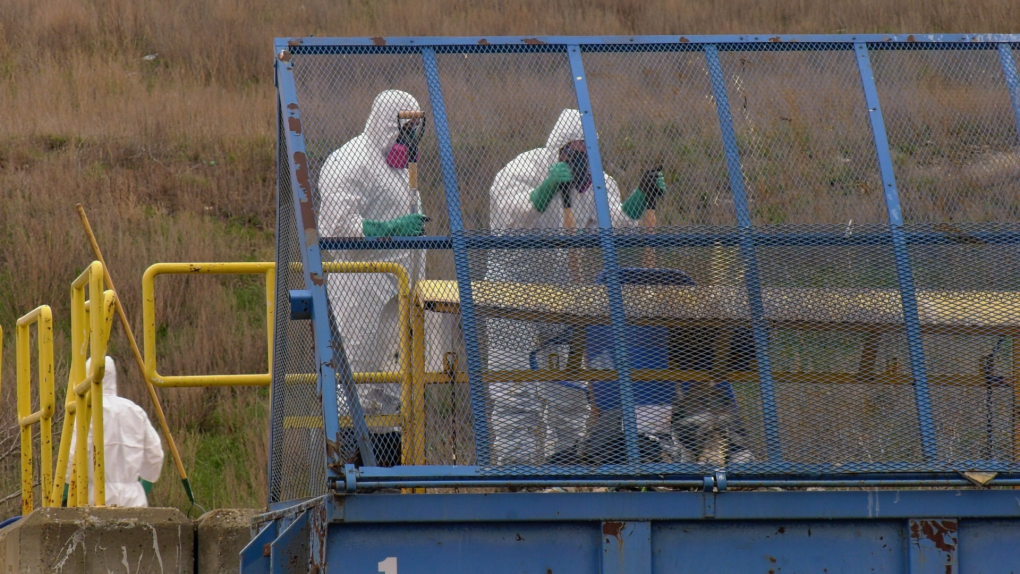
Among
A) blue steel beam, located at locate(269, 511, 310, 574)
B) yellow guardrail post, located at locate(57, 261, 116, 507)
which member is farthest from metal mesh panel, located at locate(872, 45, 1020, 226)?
yellow guardrail post, located at locate(57, 261, 116, 507)

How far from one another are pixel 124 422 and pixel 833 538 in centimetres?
553

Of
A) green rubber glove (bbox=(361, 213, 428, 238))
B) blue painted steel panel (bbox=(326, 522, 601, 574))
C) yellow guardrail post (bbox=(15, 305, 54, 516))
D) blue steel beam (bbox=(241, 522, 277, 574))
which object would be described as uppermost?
green rubber glove (bbox=(361, 213, 428, 238))

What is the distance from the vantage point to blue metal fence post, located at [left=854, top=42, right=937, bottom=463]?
11.8 feet

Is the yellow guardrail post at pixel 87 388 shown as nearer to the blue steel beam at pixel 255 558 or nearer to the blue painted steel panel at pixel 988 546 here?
the blue steel beam at pixel 255 558

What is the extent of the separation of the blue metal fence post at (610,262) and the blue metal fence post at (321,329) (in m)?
0.79

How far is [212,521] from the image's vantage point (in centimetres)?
545

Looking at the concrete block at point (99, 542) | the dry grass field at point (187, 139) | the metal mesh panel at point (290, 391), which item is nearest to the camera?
the metal mesh panel at point (290, 391)

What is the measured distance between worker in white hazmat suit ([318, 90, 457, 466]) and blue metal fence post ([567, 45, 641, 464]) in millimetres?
588

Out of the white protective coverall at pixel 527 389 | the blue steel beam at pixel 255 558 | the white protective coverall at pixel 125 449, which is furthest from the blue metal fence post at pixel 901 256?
the white protective coverall at pixel 125 449

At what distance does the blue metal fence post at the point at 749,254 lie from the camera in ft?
11.8

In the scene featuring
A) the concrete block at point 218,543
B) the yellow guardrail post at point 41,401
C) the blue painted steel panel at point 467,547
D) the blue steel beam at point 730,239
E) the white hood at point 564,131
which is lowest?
the concrete block at point 218,543

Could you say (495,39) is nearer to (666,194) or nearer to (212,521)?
(666,194)

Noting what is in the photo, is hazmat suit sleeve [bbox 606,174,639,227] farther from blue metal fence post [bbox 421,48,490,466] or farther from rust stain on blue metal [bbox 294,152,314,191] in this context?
rust stain on blue metal [bbox 294,152,314,191]

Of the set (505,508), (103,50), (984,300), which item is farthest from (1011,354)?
(103,50)
